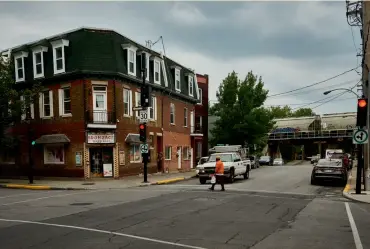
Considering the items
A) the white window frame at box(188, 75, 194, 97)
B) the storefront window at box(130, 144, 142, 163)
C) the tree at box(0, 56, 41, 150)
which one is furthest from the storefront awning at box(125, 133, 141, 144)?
the white window frame at box(188, 75, 194, 97)

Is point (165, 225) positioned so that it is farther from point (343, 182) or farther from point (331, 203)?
point (343, 182)

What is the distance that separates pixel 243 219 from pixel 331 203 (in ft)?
19.1

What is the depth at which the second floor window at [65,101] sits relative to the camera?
28.2 meters

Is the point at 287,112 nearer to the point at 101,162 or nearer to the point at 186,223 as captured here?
the point at 101,162

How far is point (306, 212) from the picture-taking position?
505 inches

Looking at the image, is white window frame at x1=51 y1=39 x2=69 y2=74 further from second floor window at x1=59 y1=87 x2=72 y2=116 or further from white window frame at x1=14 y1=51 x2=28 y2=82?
white window frame at x1=14 y1=51 x2=28 y2=82

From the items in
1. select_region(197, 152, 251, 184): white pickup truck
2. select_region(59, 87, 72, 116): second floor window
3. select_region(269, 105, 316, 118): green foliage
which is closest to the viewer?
select_region(197, 152, 251, 184): white pickup truck

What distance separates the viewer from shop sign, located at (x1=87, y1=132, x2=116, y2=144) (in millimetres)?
27031

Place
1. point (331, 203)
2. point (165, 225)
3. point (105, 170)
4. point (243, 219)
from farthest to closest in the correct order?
point (105, 170)
point (331, 203)
point (243, 219)
point (165, 225)

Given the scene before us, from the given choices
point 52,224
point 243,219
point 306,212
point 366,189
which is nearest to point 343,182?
point 366,189

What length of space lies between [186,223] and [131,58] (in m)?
21.1

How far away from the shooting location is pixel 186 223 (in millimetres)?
10453

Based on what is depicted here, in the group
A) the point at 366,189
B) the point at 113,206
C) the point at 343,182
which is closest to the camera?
the point at 113,206

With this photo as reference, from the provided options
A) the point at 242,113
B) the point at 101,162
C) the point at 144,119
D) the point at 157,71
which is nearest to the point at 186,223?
the point at 144,119
